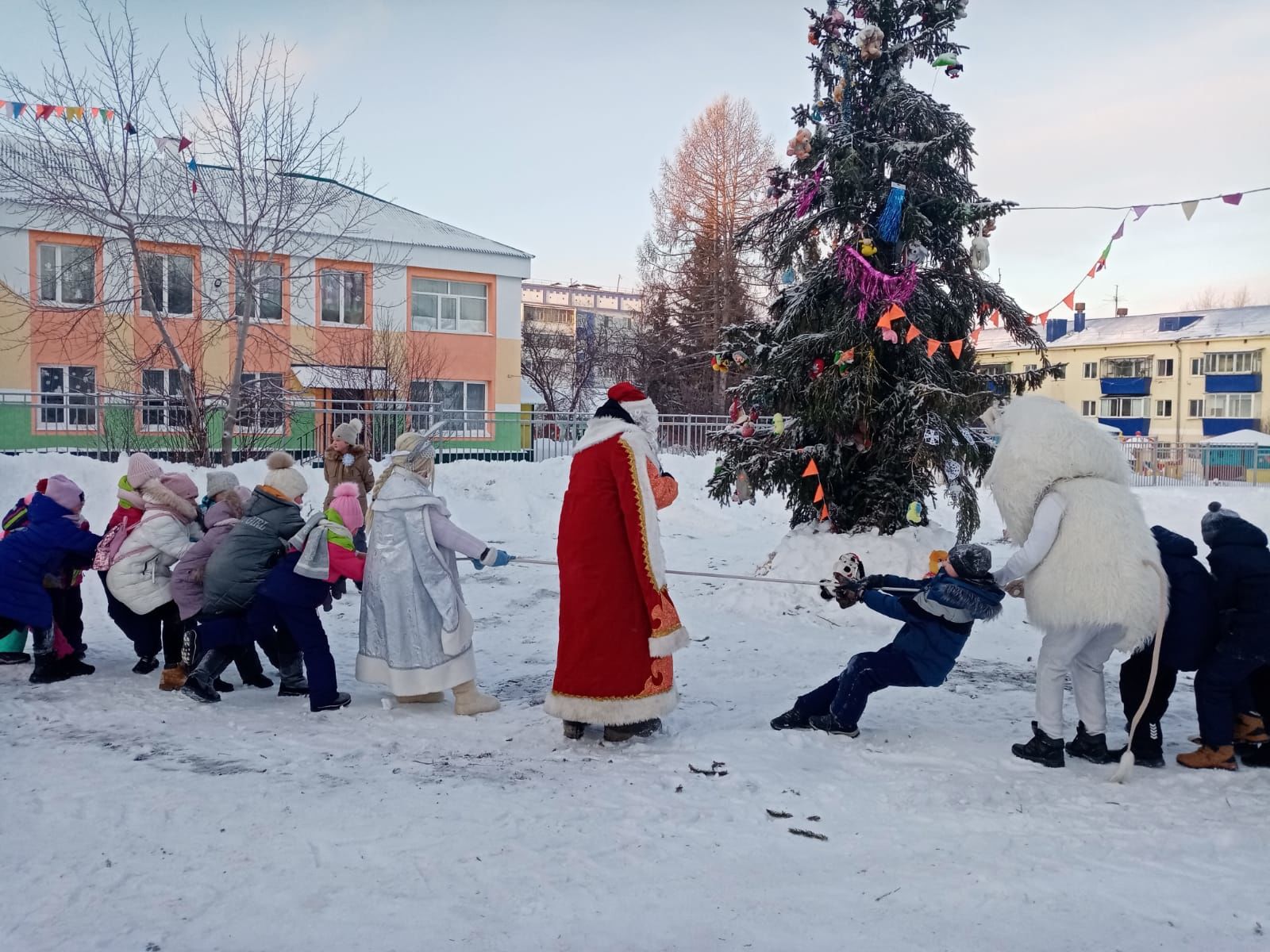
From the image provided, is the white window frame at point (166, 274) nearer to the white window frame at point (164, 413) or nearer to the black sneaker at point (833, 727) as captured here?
the white window frame at point (164, 413)

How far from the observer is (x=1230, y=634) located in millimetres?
4742

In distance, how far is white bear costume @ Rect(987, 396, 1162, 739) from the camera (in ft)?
15.4

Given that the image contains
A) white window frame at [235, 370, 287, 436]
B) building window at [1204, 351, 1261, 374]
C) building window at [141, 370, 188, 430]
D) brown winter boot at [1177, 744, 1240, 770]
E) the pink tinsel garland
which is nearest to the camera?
brown winter boot at [1177, 744, 1240, 770]

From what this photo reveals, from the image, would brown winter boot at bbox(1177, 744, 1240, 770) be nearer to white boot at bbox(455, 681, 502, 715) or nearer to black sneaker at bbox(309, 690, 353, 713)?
white boot at bbox(455, 681, 502, 715)

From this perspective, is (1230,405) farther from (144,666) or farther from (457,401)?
(144,666)

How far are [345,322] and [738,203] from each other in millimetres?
15475

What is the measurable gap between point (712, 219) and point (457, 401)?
1251 centimetres

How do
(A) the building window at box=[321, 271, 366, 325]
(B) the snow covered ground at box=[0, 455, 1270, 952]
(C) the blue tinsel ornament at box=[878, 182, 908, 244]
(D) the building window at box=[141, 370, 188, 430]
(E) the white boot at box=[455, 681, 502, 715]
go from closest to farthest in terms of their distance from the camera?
(B) the snow covered ground at box=[0, 455, 1270, 952] < (E) the white boot at box=[455, 681, 502, 715] < (C) the blue tinsel ornament at box=[878, 182, 908, 244] < (D) the building window at box=[141, 370, 188, 430] < (A) the building window at box=[321, 271, 366, 325]

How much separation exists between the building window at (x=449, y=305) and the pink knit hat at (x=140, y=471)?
2019cm

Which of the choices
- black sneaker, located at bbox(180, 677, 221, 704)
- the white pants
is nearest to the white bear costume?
the white pants

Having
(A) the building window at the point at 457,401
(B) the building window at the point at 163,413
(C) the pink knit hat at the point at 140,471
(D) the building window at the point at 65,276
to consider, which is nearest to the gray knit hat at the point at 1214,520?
(C) the pink knit hat at the point at 140,471

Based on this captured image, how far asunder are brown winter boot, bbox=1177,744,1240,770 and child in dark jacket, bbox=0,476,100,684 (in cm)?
735

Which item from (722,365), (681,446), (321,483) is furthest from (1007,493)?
(681,446)

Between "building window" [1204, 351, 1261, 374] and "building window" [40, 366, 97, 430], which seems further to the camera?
"building window" [1204, 351, 1261, 374]
